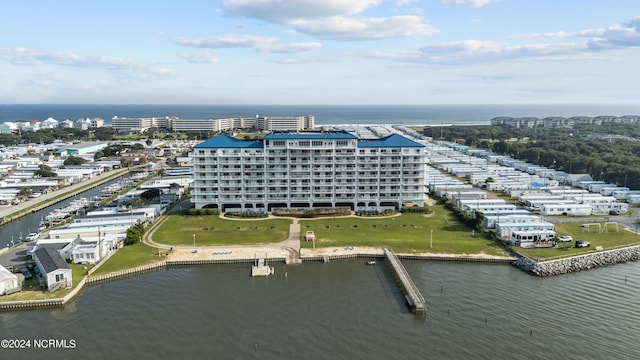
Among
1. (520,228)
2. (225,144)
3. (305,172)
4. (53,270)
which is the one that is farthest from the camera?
(305,172)

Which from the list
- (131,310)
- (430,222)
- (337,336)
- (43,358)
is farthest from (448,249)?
(43,358)

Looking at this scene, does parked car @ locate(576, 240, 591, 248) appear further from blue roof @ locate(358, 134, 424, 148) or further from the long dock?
blue roof @ locate(358, 134, 424, 148)

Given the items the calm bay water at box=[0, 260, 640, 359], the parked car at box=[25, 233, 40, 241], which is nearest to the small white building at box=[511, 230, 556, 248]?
the calm bay water at box=[0, 260, 640, 359]

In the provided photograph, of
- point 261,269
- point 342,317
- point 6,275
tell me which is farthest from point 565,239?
point 6,275

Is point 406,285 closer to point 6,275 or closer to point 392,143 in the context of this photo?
point 392,143


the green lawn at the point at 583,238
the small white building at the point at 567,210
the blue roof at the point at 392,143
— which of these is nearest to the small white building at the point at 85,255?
the blue roof at the point at 392,143

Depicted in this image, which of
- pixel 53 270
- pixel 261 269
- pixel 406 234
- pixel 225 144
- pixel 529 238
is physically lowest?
pixel 261 269

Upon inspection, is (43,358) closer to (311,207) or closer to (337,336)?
(337,336)
